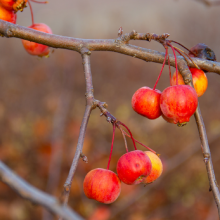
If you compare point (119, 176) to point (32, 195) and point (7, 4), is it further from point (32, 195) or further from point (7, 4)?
point (7, 4)

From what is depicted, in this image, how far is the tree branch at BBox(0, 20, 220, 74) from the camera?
935 millimetres

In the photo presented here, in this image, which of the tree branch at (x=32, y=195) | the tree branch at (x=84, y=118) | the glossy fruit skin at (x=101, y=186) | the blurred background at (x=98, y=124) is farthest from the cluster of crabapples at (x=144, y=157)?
the blurred background at (x=98, y=124)

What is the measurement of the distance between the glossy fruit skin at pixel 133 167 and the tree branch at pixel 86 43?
389 millimetres

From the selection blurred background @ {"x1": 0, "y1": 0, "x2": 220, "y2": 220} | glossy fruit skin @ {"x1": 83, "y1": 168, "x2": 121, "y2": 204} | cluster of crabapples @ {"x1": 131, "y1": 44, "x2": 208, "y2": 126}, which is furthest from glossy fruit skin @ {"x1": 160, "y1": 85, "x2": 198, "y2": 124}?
blurred background @ {"x1": 0, "y1": 0, "x2": 220, "y2": 220}

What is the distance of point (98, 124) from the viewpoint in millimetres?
3996

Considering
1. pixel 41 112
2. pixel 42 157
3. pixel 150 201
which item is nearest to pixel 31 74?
pixel 41 112

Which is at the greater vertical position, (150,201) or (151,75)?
(151,75)

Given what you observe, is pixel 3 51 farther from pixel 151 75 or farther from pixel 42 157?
pixel 151 75

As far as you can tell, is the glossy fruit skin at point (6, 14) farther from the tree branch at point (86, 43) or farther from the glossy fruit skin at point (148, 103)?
the glossy fruit skin at point (148, 103)

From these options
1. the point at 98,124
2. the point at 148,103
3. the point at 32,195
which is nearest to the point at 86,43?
the point at 148,103

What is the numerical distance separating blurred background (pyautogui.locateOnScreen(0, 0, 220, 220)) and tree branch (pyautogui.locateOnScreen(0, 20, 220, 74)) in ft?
7.73

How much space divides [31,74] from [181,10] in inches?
132

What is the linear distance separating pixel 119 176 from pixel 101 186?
68mm

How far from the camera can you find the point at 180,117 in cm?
83
